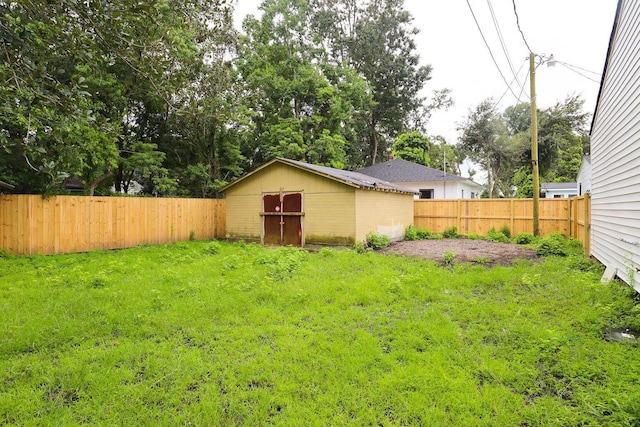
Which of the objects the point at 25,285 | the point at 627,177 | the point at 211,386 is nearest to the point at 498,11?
the point at 627,177

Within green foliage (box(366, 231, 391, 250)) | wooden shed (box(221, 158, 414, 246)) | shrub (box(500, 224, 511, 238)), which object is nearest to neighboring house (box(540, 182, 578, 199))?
shrub (box(500, 224, 511, 238))

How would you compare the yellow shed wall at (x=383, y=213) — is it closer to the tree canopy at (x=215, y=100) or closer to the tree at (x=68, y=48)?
the tree canopy at (x=215, y=100)

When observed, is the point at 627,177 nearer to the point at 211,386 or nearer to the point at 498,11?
the point at 498,11

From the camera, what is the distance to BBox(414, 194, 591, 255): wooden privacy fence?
11375 mm

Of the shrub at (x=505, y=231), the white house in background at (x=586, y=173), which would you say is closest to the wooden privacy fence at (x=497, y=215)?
the shrub at (x=505, y=231)

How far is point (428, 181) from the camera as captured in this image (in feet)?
65.8

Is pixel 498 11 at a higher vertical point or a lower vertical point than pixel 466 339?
higher

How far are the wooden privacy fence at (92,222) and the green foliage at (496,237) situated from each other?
35.8 feet

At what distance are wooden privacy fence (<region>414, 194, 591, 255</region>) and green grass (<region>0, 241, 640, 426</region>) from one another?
686 centimetres

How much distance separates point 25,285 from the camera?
220 inches

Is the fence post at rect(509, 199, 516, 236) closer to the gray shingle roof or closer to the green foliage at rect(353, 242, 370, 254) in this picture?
the green foliage at rect(353, 242, 370, 254)

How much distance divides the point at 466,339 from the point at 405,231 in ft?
31.1

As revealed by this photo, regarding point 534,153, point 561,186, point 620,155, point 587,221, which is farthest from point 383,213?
point 561,186

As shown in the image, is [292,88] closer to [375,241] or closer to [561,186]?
[375,241]
